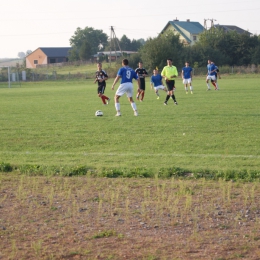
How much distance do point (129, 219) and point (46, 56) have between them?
117 metres


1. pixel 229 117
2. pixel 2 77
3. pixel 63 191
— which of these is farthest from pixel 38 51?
pixel 63 191

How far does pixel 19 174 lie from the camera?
9.32 m

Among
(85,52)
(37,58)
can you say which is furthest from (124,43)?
(85,52)

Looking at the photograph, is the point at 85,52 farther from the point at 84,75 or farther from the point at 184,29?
the point at 84,75

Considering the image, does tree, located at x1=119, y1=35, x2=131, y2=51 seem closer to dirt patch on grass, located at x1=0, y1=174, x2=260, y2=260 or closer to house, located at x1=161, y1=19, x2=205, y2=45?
house, located at x1=161, y1=19, x2=205, y2=45

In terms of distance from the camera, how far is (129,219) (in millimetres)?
6453

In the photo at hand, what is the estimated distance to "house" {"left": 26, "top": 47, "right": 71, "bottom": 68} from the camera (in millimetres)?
121006

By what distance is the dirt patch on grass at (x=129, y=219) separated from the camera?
5.46 metres

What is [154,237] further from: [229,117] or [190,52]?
[190,52]

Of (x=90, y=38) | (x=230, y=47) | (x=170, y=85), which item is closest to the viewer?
(x=170, y=85)

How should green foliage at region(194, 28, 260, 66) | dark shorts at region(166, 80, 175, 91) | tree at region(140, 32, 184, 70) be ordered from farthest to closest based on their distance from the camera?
green foliage at region(194, 28, 260, 66)
tree at region(140, 32, 184, 70)
dark shorts at region(166, 80, 175, 91)

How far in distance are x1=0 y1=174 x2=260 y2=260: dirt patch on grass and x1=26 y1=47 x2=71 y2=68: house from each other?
114439 millimetres

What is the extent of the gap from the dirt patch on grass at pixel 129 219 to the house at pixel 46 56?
375ft

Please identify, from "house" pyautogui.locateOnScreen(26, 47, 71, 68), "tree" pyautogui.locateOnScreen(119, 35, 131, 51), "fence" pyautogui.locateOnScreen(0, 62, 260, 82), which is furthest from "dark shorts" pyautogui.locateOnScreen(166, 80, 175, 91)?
"tree" pyautogui.locateOnScreen(119, 35, 131, 51)
